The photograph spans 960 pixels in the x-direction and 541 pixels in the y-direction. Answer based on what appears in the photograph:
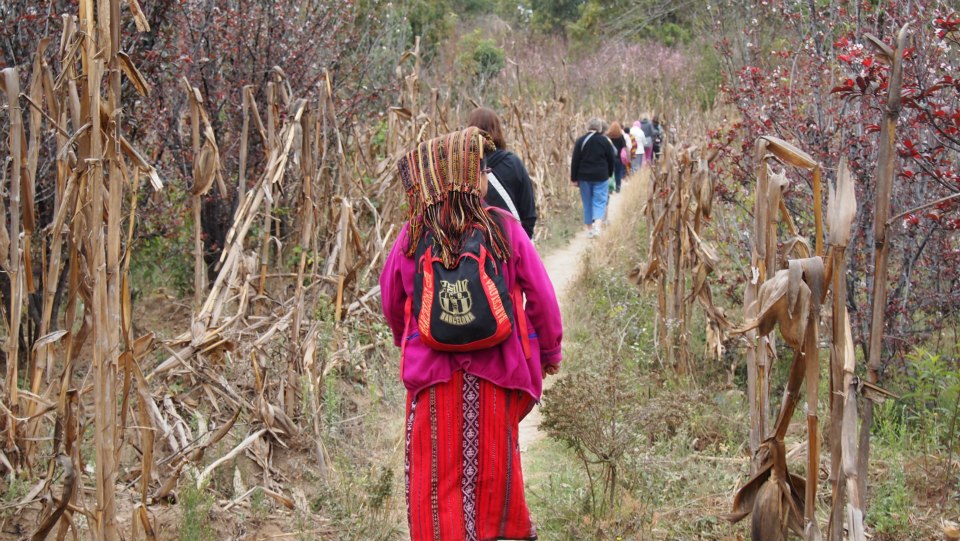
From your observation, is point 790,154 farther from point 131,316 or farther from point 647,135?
point 647,135

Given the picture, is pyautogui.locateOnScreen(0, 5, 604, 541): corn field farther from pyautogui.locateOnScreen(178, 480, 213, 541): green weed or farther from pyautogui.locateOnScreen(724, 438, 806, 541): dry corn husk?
pyautogui.locateOnScreen(724, 438, 806, 541): dry corn husk

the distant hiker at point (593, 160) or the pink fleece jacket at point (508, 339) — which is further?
the distant hiker at point (593, 160)

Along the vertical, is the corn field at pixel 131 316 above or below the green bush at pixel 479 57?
below

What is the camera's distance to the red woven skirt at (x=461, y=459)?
3396 mm

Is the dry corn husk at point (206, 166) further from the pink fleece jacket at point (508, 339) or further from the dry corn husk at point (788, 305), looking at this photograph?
the dry corn husk at point (788, 305)

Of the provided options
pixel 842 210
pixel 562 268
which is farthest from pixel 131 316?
pixel 562 268

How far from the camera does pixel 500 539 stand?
3.55m

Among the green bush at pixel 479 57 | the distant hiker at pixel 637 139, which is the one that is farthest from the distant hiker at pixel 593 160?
the green bush at pixel 479 57

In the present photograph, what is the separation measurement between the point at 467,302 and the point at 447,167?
1.66 feet

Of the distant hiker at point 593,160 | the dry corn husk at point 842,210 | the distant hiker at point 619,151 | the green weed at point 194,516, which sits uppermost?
the distant hiker at point 619,151

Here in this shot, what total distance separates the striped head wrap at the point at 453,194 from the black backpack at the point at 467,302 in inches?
1.8

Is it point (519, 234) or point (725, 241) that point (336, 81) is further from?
point (519, 234)

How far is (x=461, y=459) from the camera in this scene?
3.42m

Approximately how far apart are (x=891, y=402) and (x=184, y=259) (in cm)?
532
